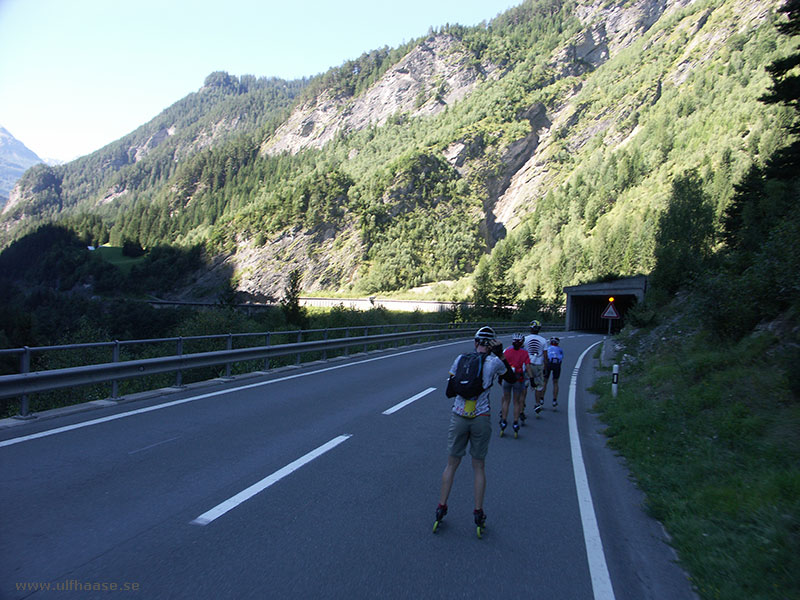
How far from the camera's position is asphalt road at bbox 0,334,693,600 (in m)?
3.27

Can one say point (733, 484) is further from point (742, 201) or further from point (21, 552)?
point (742, 201)

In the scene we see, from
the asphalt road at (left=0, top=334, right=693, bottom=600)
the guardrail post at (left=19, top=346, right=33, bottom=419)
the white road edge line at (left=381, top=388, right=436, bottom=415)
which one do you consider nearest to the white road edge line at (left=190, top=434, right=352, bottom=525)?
the asphalt road at (left=0, top=334, right=693, bottom=600)

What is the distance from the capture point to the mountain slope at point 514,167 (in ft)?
300

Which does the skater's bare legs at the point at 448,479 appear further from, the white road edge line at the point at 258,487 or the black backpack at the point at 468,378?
the white road edge line at the point at 258,487

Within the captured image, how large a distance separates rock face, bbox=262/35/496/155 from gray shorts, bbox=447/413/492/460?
182172 mm

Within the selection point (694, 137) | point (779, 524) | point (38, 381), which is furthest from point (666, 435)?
point (694, 137)

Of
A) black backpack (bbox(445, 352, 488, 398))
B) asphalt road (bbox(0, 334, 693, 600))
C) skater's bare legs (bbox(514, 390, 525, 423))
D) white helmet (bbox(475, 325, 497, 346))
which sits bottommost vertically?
asphalt road (bbox(0, 334, 693, 600))

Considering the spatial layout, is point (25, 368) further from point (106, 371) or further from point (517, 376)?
point (517, 376)

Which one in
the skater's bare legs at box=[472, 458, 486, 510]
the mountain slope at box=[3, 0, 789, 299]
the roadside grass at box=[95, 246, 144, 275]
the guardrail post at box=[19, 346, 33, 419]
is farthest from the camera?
the roadside grass at box=[95, 246, 144, 275]

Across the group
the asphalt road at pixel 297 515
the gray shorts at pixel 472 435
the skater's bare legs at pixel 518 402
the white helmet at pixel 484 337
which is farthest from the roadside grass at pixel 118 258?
the gray shorts at pixel 472 435

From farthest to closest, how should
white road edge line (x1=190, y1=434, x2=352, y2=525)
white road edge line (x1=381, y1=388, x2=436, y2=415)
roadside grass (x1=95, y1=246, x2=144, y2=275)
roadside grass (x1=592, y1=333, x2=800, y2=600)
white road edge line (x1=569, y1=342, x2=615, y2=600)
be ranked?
roadside grass (x1=95, y1=246, x2=144, y2=275) < white road edge line (x1=381, y1=388, x2=436, y2=415) < white road edge line (x1=190, y1=434, x2=352, y2=525) < roadside grass (x1=592, y1=333, x2=800, y2=600) < white road edge line (x1=569, y1=342, x2=615, y2=600)

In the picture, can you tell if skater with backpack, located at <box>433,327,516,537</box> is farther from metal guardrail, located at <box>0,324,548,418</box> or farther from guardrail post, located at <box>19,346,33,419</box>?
guardrail post, located at <box>19,346,33,419</box>

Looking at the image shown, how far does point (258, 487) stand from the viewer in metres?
4.85

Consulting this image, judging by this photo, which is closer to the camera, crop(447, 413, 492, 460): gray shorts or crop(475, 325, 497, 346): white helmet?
crop(447, 413, 492, 460): gray shorts
